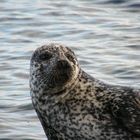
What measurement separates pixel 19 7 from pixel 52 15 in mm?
840

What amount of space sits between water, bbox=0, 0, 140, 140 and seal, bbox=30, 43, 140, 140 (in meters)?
1.76

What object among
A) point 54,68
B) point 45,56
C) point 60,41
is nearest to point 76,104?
point 54,68

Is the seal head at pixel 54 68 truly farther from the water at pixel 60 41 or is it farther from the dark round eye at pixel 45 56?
the water at pixel 60 41

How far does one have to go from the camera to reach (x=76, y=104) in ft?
23.1

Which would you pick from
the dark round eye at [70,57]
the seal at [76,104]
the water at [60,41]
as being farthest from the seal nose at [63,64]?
the water at [60,41]

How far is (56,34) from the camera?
13359mm

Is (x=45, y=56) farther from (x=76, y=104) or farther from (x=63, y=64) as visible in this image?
(x=76, y=104)

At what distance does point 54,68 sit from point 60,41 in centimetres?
582

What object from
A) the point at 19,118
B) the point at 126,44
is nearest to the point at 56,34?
the point at 126,44

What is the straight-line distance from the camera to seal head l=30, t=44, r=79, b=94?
6.91 metres

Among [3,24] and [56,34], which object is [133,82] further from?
[3,24]

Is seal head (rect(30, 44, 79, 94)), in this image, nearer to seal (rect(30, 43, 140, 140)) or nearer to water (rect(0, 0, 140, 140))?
seal (rect(30, 43, 140, 140))

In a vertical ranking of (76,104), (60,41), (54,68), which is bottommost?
(60,41)

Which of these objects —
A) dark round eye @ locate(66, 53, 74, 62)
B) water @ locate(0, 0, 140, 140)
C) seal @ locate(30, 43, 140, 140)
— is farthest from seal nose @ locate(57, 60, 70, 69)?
water @ locate(0, 0, 140, 140)
